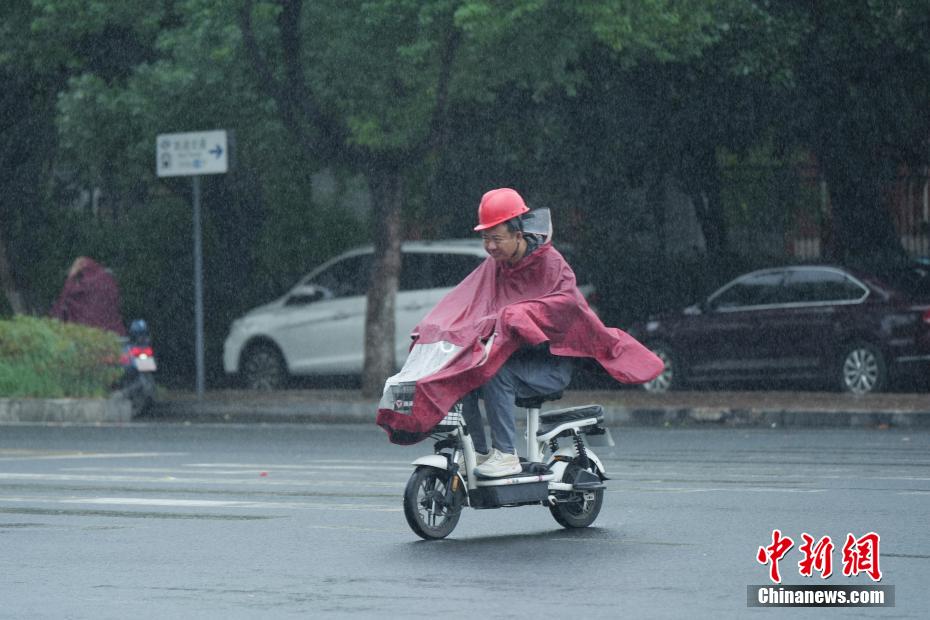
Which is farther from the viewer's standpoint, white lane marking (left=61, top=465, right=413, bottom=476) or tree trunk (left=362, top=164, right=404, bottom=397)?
tree trunk (left=362, top=164, right=404, bottom=397)

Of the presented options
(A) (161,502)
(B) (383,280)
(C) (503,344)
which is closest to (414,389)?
(C) (503,344)

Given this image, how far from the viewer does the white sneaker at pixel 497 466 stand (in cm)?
955

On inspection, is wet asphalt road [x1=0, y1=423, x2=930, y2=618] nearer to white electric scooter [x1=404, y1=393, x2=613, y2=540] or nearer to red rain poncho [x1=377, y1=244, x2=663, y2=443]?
white electric scooter [x1=404, y1=393, x2=613, y2=540]

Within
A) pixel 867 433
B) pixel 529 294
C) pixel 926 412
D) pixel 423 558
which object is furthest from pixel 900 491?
pixel 926 412

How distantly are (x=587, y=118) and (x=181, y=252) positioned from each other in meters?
6.30

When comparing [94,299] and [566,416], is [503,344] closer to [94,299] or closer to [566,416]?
[566,416]

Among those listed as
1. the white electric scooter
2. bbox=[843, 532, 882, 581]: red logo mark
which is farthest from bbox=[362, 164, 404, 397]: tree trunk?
bbox=[843, 532, 882, 581]: red logo mark

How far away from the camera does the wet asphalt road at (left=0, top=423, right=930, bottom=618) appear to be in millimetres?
7664

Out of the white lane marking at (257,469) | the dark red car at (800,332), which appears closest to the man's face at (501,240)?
the white lane marking at (257,469)

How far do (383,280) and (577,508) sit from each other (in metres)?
13.0

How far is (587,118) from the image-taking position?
26.4m

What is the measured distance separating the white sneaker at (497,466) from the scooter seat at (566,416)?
1.41 feet

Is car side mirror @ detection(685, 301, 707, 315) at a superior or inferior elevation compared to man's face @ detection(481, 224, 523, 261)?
inferior

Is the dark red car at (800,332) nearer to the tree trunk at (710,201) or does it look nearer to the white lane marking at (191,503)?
the tree trunk at (710,201)
